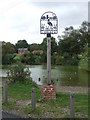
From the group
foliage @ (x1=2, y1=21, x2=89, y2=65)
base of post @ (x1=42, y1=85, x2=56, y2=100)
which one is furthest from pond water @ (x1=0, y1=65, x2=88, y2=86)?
foliage @ (x1=2, y1=21, x2=89, y2=65)

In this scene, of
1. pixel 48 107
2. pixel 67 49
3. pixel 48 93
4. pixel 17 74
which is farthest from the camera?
pixel 67 49

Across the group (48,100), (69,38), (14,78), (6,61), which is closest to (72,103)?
(48,100)

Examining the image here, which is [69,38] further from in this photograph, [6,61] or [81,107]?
[81,107]

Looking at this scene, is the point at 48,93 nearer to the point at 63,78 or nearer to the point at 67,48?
the point at 63,78

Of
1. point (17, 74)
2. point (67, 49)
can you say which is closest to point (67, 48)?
point (67, 49)

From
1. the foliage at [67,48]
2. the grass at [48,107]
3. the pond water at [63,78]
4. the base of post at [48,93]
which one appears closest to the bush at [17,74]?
the pond water at [63,78]

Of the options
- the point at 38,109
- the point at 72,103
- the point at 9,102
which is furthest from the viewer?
the point at 9,102

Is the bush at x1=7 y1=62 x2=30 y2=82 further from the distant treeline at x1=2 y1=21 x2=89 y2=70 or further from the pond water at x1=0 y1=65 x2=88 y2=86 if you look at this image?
the distant treeline at x1=2 y1=21 x2=89 y2=70

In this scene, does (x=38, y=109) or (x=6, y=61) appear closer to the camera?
(x=38, y=109)

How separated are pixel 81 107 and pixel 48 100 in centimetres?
174

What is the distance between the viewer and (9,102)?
10.6 metres

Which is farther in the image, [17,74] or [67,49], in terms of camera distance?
[67,49]

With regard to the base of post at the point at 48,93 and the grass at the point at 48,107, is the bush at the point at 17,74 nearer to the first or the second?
the grass at the point at 48,107

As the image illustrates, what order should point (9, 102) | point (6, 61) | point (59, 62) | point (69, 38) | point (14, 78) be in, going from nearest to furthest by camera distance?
point (9, 102), point (14, 78), point (6, 61), point (59, 62), point (69, 38)
